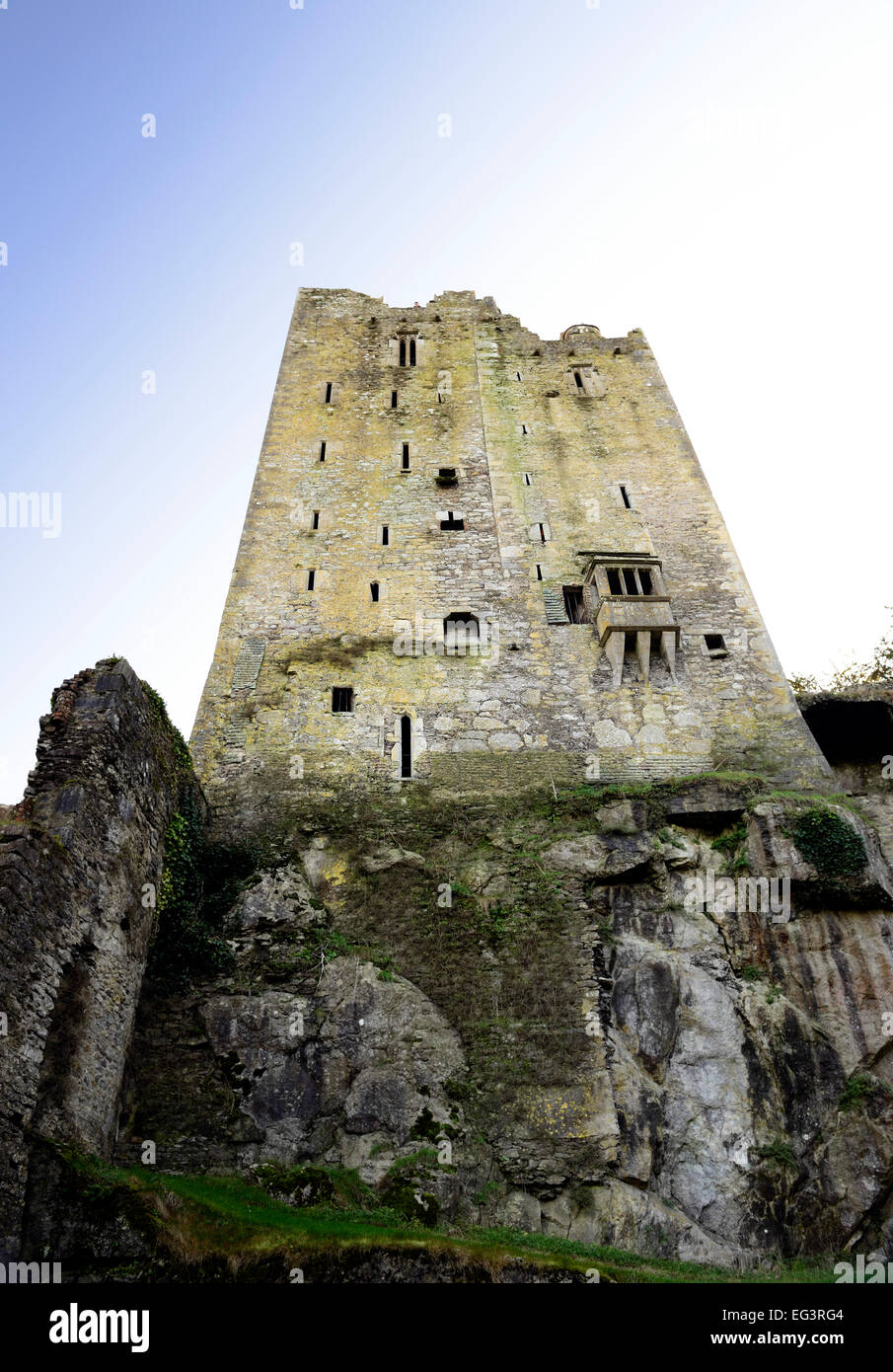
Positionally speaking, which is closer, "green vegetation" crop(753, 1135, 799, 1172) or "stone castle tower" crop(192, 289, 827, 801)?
"green vegetation" crop(753, 1135, 799, 1172)

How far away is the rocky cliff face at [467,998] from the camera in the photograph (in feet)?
46.9

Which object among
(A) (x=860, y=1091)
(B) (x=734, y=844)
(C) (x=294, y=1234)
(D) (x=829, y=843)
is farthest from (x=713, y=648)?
(C) (x=294, y=1234)

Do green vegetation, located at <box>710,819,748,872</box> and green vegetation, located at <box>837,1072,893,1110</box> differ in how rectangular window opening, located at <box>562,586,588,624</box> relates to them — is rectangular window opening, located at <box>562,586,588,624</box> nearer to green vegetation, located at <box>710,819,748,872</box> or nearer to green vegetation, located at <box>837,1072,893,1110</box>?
green vegetation, located at <box>710,819,748,872</box>

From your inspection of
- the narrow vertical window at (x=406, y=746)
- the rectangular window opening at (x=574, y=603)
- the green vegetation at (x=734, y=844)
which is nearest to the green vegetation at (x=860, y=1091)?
the green vegetation at (x=734, y=844)

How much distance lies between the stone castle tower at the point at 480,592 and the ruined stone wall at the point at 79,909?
14.0 ft

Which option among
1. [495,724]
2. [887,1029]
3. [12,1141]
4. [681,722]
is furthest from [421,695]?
[12,1141]

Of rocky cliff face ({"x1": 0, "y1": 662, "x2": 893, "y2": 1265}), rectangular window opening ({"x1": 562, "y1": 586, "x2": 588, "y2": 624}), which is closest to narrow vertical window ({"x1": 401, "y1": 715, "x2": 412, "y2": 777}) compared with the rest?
rocky cliff face ({"x1": 0, "y1": 662, "x2": 893, "y2": 1265})

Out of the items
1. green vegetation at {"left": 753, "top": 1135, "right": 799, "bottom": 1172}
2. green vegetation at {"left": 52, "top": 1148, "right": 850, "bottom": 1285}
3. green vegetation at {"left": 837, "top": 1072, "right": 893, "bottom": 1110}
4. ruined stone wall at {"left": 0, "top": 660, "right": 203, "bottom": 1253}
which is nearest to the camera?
green vegetation at {"left": 52, "top": 1148, "right": 850, "bottom": 1285}

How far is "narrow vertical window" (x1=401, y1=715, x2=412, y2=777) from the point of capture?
69.2 feet

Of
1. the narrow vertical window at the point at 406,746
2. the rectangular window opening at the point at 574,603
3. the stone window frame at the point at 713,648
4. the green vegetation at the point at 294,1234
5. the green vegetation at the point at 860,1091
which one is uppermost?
the rectangular window opening at the point at 574,603

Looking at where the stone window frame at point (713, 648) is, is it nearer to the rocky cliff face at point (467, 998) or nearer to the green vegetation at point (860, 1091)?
the rocky cliff face at point (467, 998)

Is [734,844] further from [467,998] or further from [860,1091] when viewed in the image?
[467,998]

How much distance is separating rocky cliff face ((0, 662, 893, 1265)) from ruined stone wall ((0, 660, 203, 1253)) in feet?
0.16

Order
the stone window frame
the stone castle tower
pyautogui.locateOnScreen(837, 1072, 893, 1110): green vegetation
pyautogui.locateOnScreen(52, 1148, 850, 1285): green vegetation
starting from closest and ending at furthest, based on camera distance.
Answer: pyautogui.locateOnScreen(52, 1148, 850, 1285): green vegetation → pyautogui.locateOnScreen(837, 1072, 893, 1110): green vegetation → the stone castle tower → the stone window frame
